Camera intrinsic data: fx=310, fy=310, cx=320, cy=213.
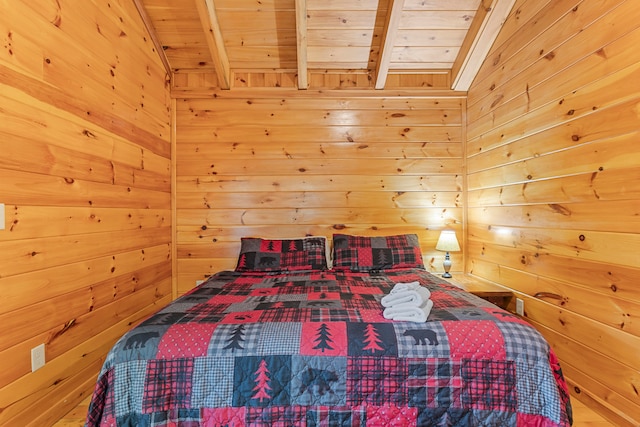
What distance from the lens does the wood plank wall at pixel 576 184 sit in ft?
4.75

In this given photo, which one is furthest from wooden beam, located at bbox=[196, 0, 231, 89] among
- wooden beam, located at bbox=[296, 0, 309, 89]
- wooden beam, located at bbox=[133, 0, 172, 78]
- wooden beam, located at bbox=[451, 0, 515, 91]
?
wooden beam, located at bbox=[451, 0, 515, 91]

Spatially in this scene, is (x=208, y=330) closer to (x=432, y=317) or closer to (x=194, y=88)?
(x=432, y=317)

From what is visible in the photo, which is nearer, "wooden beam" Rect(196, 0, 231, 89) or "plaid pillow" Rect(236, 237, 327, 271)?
"wooden beam" Rect(196, 0, 231, 89)

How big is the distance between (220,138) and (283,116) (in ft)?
2.09

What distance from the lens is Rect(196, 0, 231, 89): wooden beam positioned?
2.27m

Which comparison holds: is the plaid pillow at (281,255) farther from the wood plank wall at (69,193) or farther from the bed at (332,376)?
the bed at (332,376)

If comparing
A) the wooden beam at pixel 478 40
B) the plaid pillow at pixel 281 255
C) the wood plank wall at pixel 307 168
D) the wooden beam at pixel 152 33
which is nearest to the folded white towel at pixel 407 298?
the plaid pillow at pixel 281 255

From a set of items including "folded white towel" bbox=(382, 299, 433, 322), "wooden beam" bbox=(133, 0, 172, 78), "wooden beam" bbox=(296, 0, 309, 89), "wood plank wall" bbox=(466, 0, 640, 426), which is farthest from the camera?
"wooden beam" bbox=(133, 0, 172, 78)

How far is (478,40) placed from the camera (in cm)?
250

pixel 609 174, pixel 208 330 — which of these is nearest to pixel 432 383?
pixel 208 330

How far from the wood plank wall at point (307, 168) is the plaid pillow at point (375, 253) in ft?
1.22

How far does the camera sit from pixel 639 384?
1.39 meters

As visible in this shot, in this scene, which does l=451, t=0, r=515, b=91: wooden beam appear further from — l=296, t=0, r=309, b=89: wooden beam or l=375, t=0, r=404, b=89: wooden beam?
l=296, t=0, r=309, b=89: wooden beam

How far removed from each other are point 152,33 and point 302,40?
1282mm
